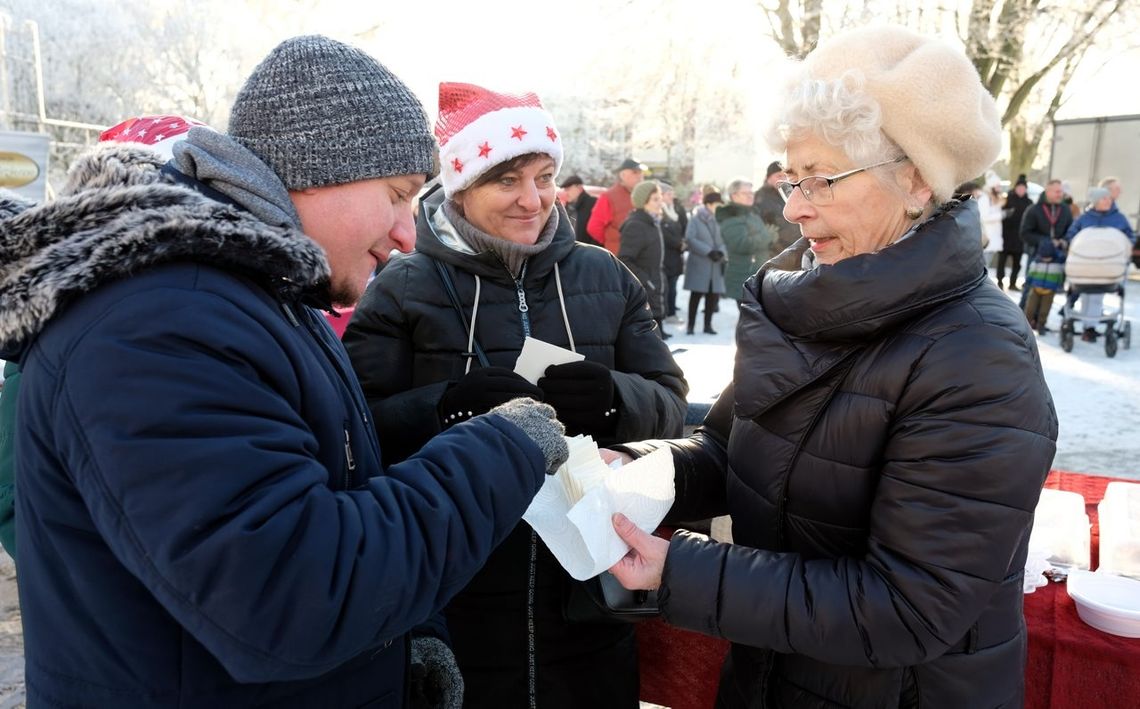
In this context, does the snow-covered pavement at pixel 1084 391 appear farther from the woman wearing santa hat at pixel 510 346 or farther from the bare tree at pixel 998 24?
the bare tree at pixel 998 24

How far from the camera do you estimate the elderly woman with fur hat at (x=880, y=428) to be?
122 centimetres

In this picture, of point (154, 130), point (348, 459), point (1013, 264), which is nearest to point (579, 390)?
point (348, 459)

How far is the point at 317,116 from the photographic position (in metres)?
1.21

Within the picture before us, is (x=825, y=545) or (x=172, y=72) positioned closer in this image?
(x=825, y=545)

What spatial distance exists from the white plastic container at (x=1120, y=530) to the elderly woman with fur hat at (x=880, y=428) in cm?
71

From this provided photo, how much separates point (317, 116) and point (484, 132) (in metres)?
0.94

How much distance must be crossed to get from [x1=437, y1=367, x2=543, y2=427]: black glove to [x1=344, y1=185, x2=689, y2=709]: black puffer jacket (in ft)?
0.37

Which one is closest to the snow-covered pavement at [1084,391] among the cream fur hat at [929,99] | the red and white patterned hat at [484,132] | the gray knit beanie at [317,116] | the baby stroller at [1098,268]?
the baby stroller at [1098,268]

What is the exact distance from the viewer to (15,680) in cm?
312

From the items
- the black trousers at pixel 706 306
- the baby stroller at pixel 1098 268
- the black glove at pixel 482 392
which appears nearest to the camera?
the black glove at pixel 482 392

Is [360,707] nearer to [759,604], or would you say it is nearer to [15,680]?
[759,604]

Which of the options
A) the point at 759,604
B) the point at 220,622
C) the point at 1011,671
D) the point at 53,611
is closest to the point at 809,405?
the point at 759,604

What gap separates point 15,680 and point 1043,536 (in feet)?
12.1

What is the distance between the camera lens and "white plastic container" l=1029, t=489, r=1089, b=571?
2066mm
